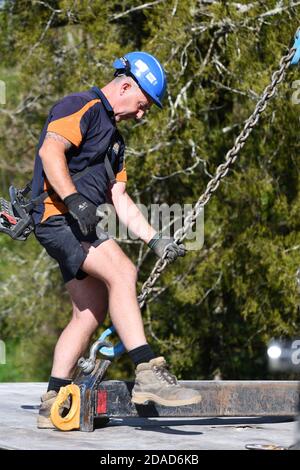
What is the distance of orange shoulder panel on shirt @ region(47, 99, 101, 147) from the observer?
4992mm

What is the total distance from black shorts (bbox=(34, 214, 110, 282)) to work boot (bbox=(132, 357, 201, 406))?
1.91ft

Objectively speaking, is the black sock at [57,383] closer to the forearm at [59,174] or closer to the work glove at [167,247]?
the work glove at [167,247]

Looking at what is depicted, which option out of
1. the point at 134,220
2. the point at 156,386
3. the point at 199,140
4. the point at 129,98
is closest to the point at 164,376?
the point at 156,386

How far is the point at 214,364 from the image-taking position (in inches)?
420

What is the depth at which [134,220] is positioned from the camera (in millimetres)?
5414

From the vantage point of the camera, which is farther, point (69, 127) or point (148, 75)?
point (148, 75)

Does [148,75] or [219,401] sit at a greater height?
[148,75]

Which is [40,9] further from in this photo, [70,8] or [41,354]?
[41,354]

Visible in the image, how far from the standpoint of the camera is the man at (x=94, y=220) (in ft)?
16.0

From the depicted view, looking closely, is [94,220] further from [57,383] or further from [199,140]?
[199,140]

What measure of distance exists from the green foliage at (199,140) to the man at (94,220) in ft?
11.2

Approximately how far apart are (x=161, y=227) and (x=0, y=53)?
2.38m

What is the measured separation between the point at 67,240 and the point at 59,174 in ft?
1.13

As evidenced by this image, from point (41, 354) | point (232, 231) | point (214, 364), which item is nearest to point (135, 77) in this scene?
point (232, 231)
